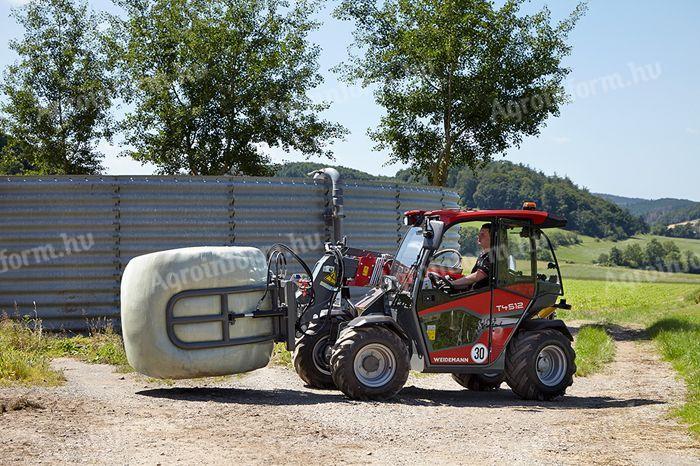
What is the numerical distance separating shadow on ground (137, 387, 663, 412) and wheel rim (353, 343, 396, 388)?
25 cm

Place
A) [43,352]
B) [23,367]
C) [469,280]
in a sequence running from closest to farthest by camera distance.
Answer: [469,280], [23,367], [43,352]

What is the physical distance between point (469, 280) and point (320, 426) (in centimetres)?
276

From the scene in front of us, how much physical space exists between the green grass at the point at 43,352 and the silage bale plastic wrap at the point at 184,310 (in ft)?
4.64

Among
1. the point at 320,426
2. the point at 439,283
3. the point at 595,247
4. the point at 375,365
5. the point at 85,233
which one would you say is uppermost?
the point at 85,233

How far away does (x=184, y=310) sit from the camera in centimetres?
942

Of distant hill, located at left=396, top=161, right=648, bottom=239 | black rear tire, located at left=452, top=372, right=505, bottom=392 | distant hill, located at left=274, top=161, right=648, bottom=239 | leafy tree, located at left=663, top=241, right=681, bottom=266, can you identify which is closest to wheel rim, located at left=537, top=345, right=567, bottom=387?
black rear tire, located at left=452, top=372, right=505, bottom=392

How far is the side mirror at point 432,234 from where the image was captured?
31.7 ft

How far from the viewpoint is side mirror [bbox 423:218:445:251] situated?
31.7ft

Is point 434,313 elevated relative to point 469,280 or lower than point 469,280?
lower

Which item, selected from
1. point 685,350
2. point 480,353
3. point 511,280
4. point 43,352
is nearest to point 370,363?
point 480,353

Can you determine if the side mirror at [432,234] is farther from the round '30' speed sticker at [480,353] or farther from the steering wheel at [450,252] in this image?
the round '30' speed sticker at [480,353]

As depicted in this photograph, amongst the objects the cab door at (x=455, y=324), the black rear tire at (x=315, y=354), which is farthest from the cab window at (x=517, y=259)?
the black rear tire at (x=315, y=354)

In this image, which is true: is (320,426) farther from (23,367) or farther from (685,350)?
(685,350)

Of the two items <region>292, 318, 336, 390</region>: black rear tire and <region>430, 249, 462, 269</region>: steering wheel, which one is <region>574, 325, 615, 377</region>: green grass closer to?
<region>430, 249, 462, 269</region>: steering wheel
